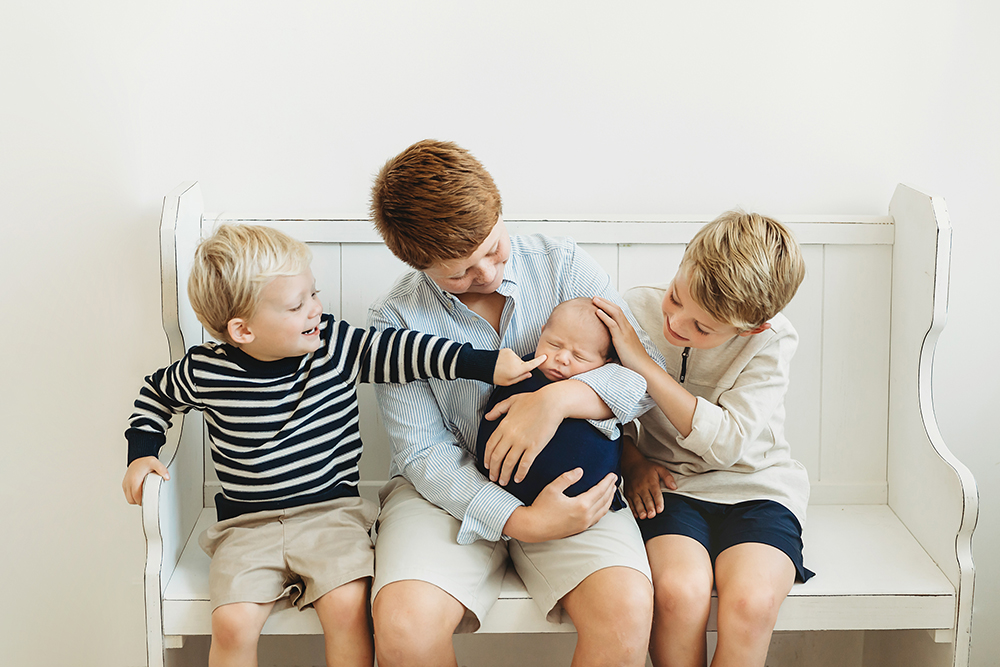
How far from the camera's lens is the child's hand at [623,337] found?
3.79ft

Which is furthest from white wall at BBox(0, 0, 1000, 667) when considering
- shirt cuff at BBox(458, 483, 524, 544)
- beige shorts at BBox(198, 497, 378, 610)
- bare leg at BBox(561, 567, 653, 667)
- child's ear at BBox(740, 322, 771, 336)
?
bare leg at BBox(561, 567, 653, 667)

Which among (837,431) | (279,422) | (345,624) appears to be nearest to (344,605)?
(345,624)

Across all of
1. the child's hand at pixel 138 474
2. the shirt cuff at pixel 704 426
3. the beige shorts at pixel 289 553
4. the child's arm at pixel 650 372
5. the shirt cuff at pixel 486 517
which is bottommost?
the beige shorts at pixel 289 553

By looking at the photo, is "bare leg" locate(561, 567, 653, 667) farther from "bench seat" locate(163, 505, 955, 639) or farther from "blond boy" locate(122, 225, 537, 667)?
"blond boy" locate(122, 225, 537, 667)

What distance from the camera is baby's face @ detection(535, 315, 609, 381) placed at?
1.16 meters

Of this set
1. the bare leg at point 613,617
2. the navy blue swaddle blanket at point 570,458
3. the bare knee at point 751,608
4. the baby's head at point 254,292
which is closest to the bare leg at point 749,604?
the bare knee at point 751,608

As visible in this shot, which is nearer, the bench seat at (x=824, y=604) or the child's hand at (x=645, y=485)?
the bench seat at (x=824, y=604)

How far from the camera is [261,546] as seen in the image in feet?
3.69

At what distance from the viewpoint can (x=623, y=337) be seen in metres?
1.17

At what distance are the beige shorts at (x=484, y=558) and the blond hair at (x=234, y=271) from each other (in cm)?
38

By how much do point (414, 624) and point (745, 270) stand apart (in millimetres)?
630

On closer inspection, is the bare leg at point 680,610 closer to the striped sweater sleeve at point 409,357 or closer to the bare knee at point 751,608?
the bare knee at point 751,608

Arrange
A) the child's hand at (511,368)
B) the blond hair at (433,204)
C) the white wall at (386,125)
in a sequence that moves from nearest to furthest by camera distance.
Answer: the blond hair at (433,204) → the child's hand at (511,368) → the white wall at (386,125)

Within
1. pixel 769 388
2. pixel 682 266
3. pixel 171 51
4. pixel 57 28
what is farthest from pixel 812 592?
pixel 57 28
